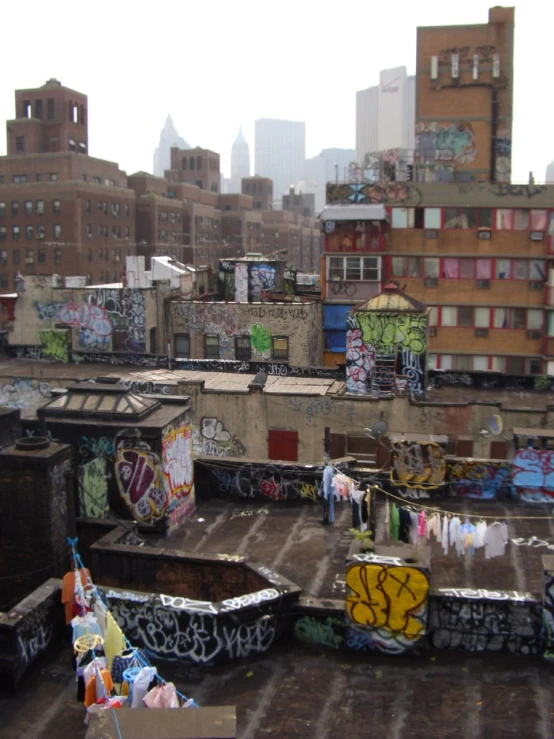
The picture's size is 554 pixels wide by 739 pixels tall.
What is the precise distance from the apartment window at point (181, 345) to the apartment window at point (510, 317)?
19239 mm

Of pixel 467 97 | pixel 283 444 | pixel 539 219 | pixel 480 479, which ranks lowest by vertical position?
pixel 283 444

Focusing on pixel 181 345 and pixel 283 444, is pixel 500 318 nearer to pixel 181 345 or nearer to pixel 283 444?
pixel 181 345

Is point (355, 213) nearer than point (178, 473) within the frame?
No

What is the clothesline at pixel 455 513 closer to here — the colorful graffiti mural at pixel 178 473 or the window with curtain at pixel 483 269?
the colorful graffiti mural at pixel 178 473

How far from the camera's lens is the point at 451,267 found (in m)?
48.5

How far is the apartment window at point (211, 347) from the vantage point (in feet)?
144

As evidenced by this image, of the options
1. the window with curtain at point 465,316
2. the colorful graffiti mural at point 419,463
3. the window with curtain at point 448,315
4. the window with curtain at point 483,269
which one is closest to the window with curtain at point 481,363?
the window with curtain at point 465,316

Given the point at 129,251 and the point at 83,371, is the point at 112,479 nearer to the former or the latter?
the point at 83,371

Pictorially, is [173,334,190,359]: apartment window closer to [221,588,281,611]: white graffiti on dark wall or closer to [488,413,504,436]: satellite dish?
[488,413,504,436]: satellite dish

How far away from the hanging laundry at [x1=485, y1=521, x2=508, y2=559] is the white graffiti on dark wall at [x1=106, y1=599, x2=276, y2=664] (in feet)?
15.2

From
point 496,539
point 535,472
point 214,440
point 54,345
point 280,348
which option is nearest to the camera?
point 496,539

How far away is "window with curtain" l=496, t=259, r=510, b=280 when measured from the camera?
157 feet

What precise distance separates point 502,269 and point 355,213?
963 centimetres

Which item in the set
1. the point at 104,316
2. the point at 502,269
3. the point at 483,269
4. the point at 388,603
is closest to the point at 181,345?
the point at 104,316
